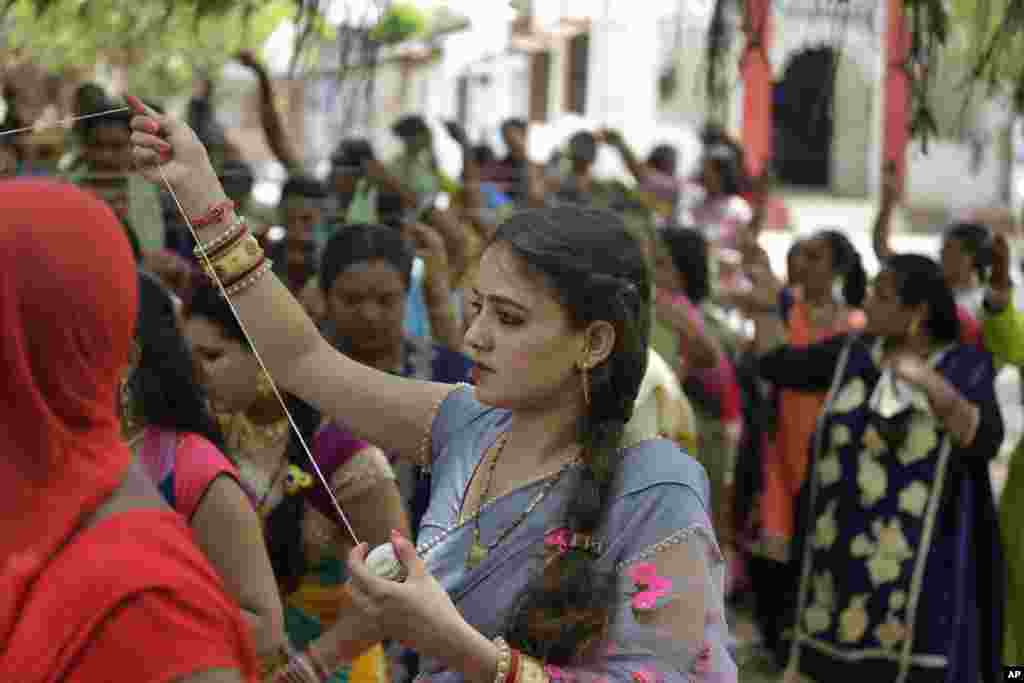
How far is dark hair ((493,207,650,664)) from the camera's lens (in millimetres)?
2137

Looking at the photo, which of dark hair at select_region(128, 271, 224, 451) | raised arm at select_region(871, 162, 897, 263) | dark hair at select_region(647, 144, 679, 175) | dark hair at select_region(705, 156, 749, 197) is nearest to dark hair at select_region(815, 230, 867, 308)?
raised arm at select_region(871, 162, 897, 263)

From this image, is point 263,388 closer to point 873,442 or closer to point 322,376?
point 322,376

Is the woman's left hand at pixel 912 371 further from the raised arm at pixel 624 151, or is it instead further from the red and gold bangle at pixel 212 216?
the raised arm at pixel 624 151

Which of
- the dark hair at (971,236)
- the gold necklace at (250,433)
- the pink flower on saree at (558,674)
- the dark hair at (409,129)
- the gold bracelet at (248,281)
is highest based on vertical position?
the gold bracelet at (248,281)

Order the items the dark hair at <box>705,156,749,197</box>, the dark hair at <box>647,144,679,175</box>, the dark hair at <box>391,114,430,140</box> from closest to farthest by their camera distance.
→ 1. the dark hair at <box>391,114,430,140</box>
2. the dark hair at <box>705,156,749,197</box>
3. the dark hair at <box>647,144,679,175</box>

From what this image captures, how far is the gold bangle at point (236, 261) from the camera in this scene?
2387mm

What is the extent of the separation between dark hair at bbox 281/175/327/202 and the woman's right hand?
13.3 feet

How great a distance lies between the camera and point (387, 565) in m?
2.01

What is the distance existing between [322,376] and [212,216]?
0.28m

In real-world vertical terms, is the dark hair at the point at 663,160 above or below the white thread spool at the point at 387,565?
below

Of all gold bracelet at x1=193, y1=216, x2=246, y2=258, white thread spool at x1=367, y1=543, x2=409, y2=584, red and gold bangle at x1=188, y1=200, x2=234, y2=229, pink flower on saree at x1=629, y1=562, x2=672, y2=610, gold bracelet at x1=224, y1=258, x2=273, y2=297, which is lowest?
pink flower on saree at x1=629, y1=562, x2=672, y2=610

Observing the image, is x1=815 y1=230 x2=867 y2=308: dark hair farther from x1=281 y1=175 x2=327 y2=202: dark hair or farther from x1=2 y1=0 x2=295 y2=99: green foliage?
x1=2 y1=0 x2=295 y2=99: green foliage

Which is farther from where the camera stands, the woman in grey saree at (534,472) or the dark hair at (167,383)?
the dark hair at (167,383)

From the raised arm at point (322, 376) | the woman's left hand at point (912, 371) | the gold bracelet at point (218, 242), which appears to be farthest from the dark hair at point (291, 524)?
the woman's left hand at point (912, 371)
